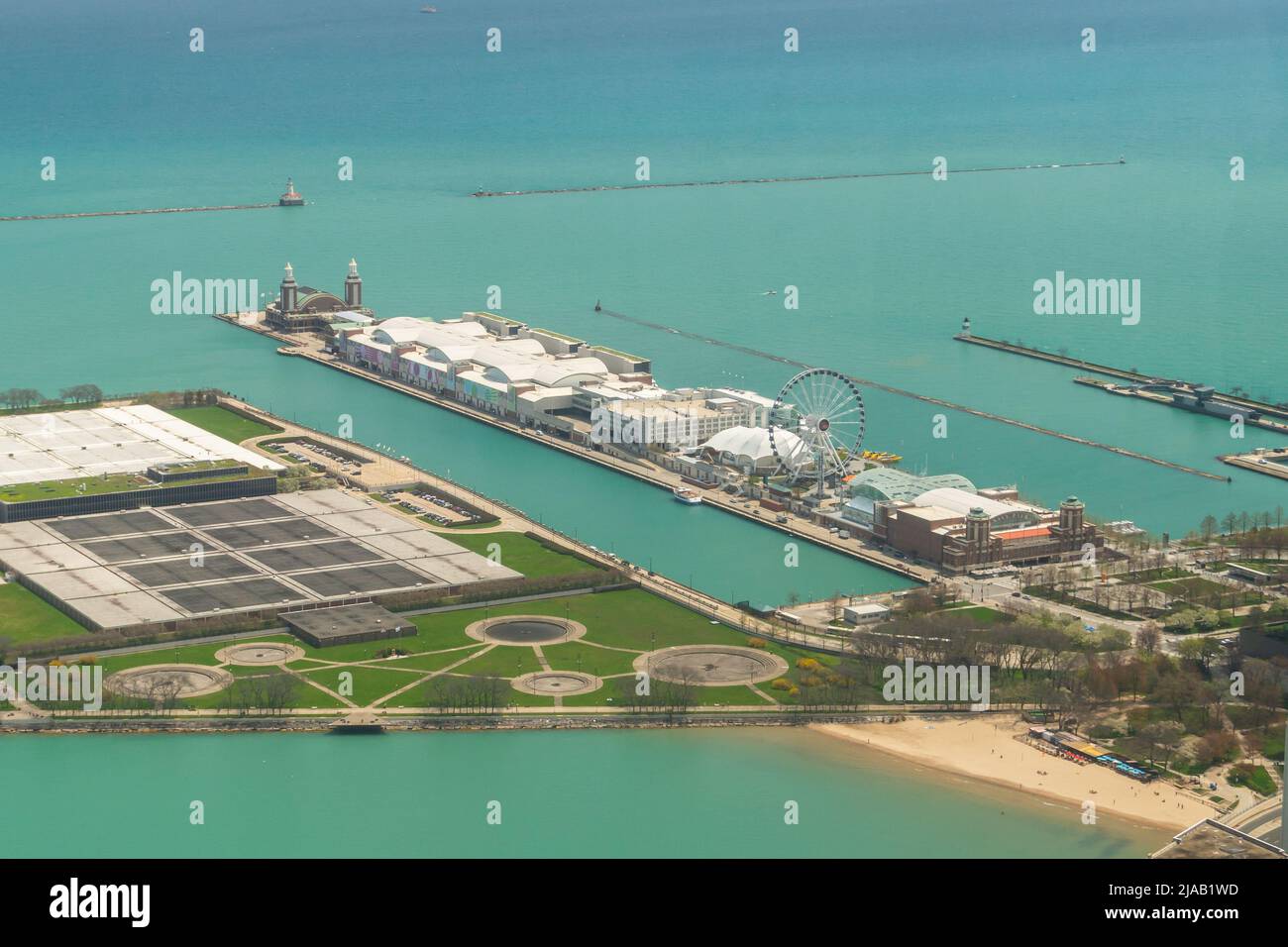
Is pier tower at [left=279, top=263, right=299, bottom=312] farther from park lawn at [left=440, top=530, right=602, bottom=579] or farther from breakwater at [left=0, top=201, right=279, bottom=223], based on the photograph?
breakwater at [left=0, top=201, right=279, bottom=223]

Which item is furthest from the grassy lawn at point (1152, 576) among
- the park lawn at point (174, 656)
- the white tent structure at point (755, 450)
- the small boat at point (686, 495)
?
the park lawn at point (174, 656)

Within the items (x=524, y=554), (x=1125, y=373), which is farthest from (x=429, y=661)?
(x=1125, y=373)

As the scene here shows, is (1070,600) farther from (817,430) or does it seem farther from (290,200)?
(290,200)

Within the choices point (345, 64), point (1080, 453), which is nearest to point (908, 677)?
point (1080, 453)

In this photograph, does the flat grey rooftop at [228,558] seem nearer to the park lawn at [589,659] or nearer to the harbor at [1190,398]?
the park lawn at [589,659]

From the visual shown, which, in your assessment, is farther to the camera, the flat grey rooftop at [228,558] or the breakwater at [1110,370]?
the breakwater at [1110,370]

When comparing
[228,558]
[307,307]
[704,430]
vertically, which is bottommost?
[228,558]
